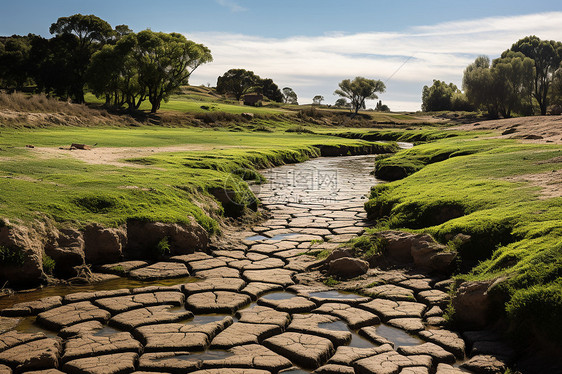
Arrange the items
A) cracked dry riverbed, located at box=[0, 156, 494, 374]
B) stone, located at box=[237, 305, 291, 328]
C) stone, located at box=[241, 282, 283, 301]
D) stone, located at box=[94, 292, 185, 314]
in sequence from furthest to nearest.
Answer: stone, located at box=[241, 282, 283, 301], stone, located at box=[94, 292, 185, 314], stone, located at box=[237, 305, 291, 328], cracked dry riverbed, located at box=[0, 156, 494, 374]

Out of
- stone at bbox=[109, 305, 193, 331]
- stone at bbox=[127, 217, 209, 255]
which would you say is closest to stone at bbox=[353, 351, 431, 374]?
stone at bbox=[109, 305, 193, 331]

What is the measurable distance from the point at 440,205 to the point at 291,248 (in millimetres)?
2983

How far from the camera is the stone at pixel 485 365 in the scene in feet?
15.4

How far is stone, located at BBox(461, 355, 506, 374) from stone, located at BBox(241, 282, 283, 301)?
112 inches

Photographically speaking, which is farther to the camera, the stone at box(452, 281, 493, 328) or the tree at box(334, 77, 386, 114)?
the tree at box(334, 77, 386, 114)

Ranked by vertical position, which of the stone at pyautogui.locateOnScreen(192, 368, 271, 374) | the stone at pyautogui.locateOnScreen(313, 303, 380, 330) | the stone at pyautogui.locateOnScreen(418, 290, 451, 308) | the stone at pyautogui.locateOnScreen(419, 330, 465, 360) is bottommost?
the stone at pyautogui.locateOnScreen(192, 368, 271, 374)

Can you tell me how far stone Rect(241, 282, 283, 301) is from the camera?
22.4 feet

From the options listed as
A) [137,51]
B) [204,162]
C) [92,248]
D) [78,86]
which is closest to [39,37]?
[78,86]

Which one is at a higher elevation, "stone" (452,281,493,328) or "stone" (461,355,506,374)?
"stone" (452,281,493,328)

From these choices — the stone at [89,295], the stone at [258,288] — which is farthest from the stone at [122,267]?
the stone at [258,288]

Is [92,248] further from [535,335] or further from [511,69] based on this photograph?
[511,69]

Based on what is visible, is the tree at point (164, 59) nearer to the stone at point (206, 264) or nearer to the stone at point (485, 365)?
the stone at point (206, 264)

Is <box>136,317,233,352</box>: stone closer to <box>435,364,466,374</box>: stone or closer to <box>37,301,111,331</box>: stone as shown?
<box>37,301,111,331</box>: stone

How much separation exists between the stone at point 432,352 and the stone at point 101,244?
16.1 feet
